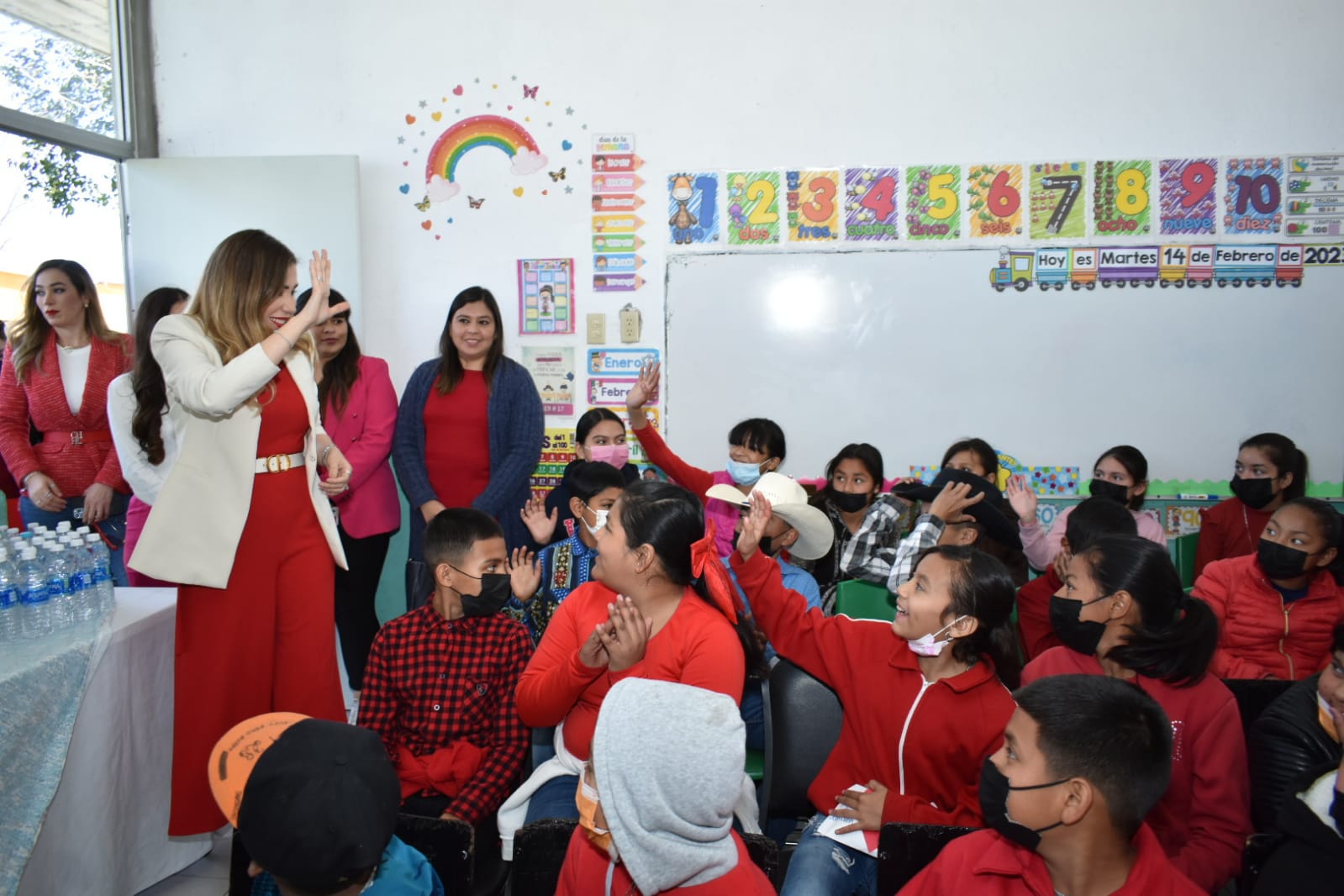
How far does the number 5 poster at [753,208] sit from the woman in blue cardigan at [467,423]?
1243 millimetres

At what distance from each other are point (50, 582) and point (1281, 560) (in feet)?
10.6

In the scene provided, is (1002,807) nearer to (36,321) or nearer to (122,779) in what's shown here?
(122,779)

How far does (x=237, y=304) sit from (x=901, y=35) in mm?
3056

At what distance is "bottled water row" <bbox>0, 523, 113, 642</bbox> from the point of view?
6.51ft

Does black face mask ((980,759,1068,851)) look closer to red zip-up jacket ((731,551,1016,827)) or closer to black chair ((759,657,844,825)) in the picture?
red zip-up jacket ((731,551,1016,827))

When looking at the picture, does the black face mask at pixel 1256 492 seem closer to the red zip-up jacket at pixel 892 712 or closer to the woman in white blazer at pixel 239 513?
the red zip-up jacket at pixel 892 712

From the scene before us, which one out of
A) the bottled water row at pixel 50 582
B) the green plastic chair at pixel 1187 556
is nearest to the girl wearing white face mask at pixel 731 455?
the green plastic chair at pixel 1187 556

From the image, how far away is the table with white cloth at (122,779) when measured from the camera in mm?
1970

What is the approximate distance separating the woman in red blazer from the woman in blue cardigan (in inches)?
41.8

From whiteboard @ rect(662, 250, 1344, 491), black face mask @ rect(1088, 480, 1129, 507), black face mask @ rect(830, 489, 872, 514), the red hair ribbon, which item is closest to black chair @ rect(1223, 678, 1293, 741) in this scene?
the red hair ribbon

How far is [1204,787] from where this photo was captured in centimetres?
170

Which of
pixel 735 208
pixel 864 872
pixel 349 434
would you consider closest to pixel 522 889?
pixel 864 872

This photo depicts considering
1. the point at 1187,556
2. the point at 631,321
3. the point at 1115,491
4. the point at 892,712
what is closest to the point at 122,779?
the point at 892,712

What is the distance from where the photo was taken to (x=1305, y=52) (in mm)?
3736
